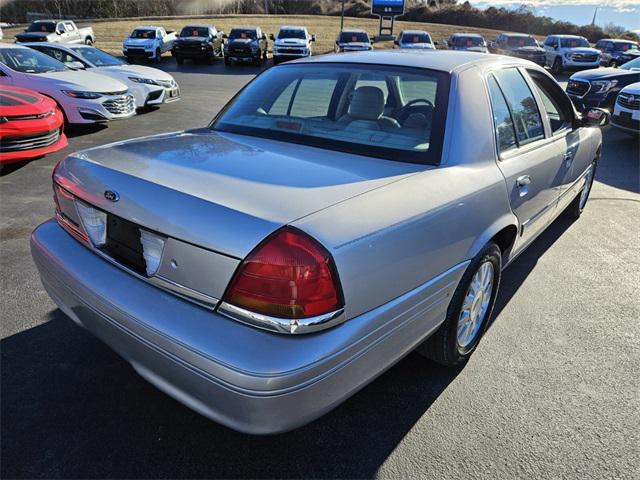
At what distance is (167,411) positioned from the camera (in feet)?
7.66

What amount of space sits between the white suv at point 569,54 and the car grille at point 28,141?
2374cm

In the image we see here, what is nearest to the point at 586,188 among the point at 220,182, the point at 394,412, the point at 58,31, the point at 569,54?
the point at 394,412

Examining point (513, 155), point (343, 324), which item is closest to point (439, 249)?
point (343, 324)

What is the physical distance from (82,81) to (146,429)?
7.92m

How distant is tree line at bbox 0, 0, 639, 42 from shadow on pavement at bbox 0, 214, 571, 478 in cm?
5686

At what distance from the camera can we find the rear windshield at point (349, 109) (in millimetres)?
2471

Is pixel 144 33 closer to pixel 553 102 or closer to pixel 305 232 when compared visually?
pixel 553 102

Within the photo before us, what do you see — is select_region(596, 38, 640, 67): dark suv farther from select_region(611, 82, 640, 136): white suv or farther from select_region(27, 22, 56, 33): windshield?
select_region(27, 22, 56, 33): windshield

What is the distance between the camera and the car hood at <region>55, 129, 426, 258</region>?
170 cm

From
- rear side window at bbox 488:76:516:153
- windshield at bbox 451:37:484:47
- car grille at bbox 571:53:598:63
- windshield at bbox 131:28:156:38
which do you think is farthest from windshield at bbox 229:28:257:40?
rear side window at bbox 488:76:516:153

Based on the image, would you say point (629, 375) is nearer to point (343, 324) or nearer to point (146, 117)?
point (343, 324)

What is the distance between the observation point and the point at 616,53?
27.4 m

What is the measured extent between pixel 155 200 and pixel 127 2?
61499mm

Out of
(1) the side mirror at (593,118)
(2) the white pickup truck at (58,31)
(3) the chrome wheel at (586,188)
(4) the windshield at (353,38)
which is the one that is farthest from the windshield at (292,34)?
(1) the side mirror at (593,118)
